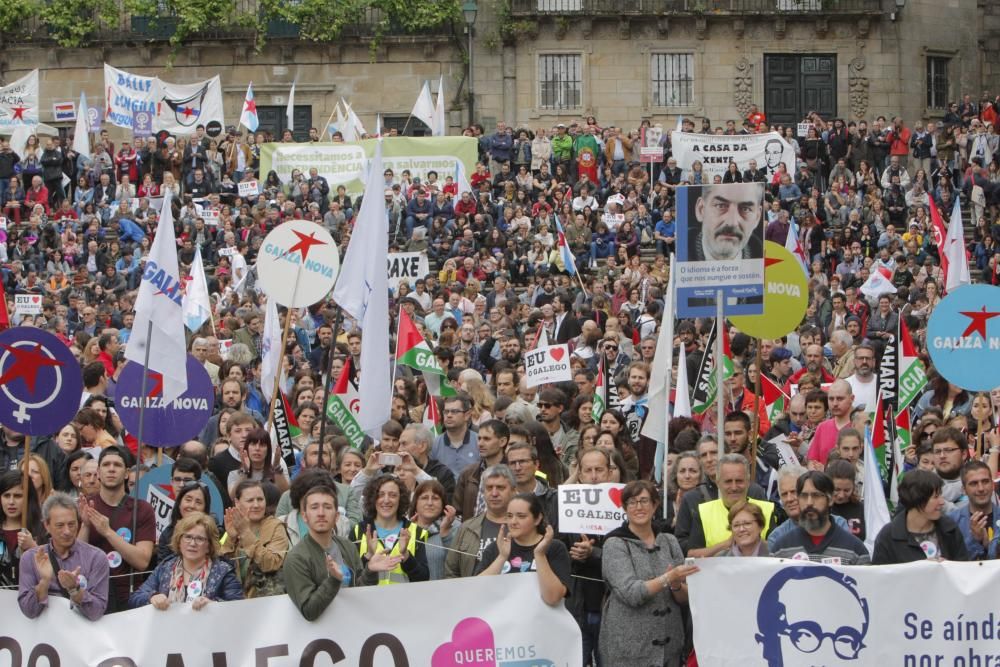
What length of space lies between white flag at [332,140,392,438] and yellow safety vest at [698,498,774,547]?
302 cm

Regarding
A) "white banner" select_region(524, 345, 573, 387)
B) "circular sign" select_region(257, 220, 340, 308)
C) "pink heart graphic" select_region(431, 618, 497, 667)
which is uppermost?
"circular sign" select_region(257, 220, 340, 308)

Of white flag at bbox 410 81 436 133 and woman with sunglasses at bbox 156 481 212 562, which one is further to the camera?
white flag at bbox 410 81 436 133

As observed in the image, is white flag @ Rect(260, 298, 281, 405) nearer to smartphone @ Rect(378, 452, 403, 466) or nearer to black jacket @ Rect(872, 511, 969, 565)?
smartphone @ Rect(378, 452, 403, 466)

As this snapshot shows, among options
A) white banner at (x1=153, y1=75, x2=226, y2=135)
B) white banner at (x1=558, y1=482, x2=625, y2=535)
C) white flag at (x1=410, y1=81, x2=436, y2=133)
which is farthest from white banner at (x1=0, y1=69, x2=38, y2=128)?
white banner at (x1=558, y1=482, x2=625, y2=535)

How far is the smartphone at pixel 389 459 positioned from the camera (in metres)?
11.5

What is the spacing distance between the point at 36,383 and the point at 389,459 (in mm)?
2146

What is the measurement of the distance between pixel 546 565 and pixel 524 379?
6626mm

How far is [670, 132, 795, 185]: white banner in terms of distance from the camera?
32.6 metres

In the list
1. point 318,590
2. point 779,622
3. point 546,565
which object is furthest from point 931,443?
point 318,590

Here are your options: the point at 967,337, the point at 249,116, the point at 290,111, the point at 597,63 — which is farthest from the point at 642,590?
the point at 597,63

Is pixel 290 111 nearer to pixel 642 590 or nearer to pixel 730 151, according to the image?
pixel 730 151

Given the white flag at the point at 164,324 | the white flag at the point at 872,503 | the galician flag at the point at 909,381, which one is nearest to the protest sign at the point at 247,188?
the galician flag at the point at 909,381

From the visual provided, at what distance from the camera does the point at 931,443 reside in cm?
1198

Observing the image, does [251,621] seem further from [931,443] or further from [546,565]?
[931,443]
